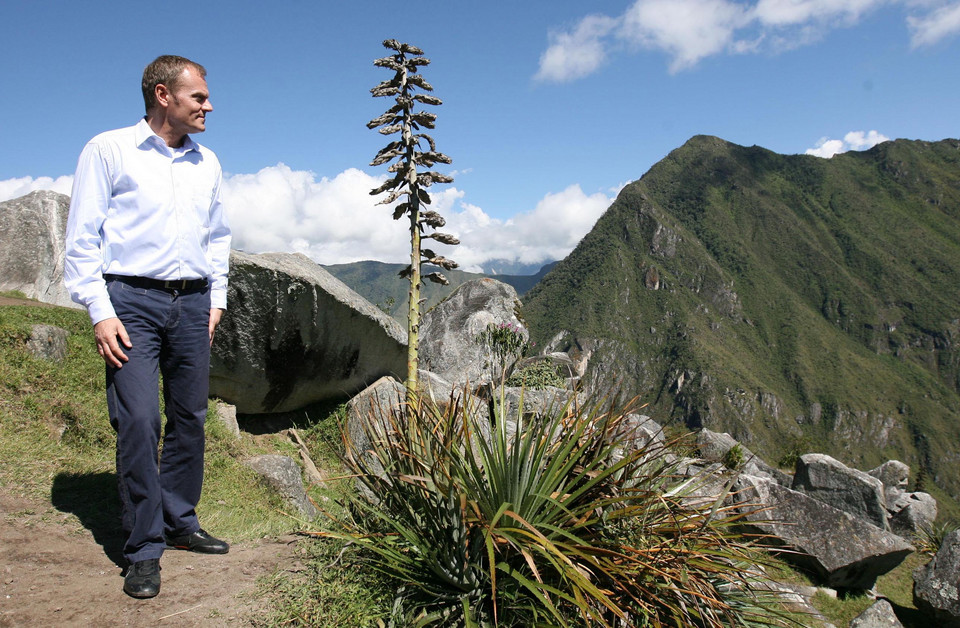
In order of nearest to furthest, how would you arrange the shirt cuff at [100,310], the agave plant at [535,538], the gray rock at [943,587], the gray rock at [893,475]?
1. the shirt cuff at [100,310]
2. the agave plant at [535,538]
3. the gray rock at [943,587]
4. the gray rock at [893,475]

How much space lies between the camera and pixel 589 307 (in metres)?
160

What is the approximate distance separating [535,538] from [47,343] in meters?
5.96

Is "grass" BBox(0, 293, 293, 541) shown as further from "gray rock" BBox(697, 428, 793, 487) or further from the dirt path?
"gray rock" BBox(697, 428, 793, 487)

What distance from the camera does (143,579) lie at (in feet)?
8.92

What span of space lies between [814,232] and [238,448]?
230 metres

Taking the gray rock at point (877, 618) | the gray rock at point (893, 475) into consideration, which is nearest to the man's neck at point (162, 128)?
the gray rock at point (877, 618)

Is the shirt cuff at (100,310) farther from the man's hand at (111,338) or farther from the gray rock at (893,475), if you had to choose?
the gray rock at (893,475)

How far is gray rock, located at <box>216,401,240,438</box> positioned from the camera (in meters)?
6.84

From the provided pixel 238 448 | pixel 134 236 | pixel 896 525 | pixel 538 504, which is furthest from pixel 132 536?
pixel 896 525

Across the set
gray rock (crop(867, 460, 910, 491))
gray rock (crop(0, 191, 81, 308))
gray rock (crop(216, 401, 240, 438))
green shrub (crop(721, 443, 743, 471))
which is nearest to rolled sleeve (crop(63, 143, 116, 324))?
gray rock (crop(216, 401, 240, 438))

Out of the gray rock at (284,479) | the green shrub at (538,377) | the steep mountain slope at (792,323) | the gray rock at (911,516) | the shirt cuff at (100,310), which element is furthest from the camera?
the steep mountain slope at (792,323)

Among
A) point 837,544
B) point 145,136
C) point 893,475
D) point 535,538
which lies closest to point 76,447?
point 145,136

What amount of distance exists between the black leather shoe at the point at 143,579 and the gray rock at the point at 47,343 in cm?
427

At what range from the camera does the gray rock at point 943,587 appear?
7.07 m
